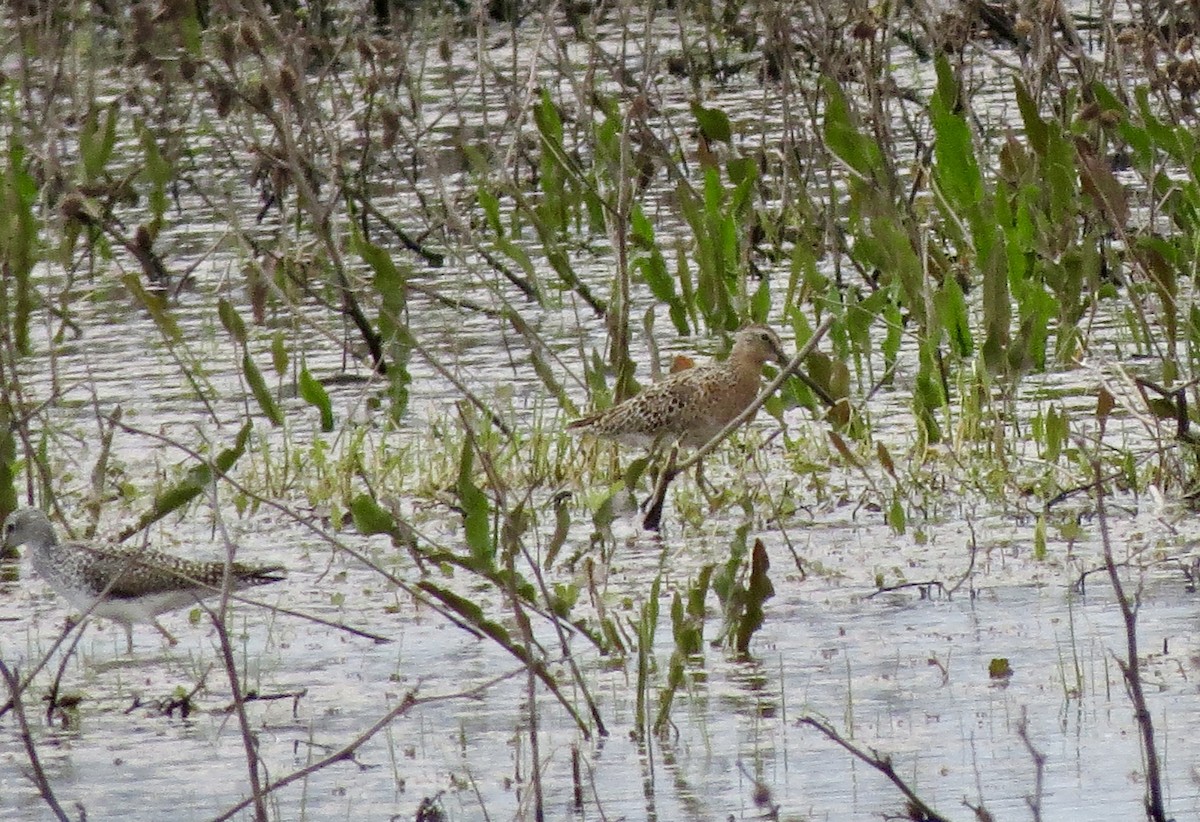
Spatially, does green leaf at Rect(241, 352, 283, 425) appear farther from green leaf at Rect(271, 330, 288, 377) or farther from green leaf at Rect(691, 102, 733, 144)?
green leaf at Rect(691, 102, 733, 144)

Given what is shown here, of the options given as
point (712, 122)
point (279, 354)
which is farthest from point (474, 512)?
point (712, 122)

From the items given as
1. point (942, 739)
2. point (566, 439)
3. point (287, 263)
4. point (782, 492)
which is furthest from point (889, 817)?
point (287, 263)

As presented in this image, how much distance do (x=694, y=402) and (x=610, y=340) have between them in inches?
51.1

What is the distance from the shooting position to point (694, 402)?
7.34 metres

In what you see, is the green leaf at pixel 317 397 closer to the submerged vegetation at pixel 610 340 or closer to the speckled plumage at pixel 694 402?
the submerged vegetation at pixel 610 340

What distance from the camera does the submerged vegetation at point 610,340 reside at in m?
5.92

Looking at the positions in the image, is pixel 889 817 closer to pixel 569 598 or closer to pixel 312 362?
pixel 569 598

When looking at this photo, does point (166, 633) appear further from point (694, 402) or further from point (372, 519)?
point (694, 402)

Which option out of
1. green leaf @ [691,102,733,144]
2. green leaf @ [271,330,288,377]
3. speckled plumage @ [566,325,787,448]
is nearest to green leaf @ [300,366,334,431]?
green leaf @ [271,330,288,377]

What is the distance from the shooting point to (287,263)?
8914mm

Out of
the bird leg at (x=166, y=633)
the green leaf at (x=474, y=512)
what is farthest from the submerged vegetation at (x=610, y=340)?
the bird leg at (x=166, y=633)

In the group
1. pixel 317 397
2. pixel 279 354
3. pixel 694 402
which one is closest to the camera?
pixel 694 402

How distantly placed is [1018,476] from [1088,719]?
205 cm

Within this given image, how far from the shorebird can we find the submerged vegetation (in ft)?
0.60
